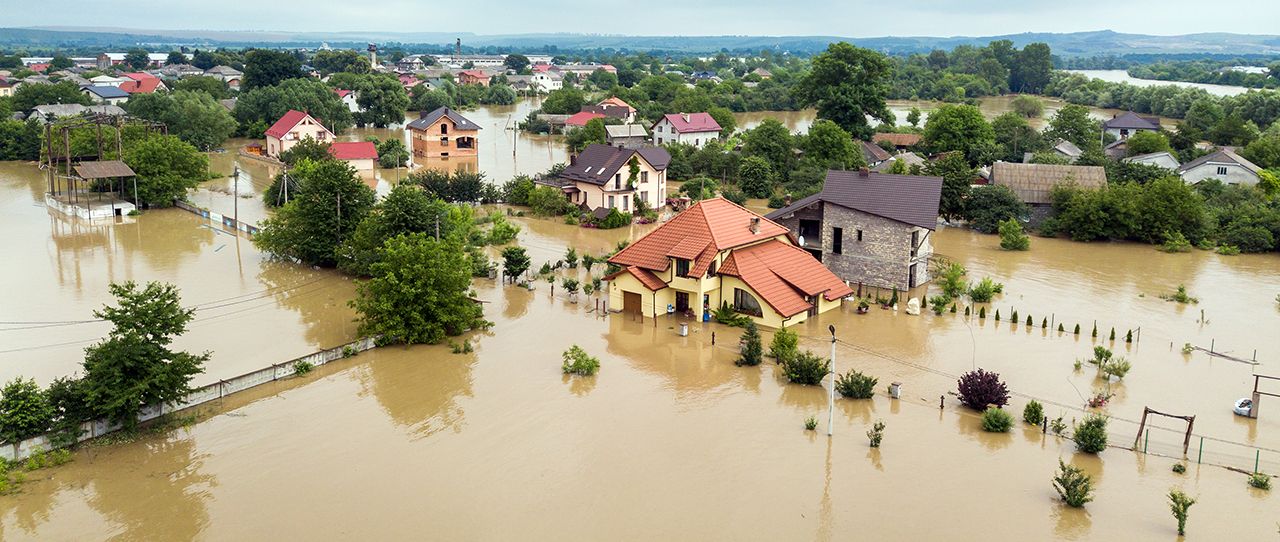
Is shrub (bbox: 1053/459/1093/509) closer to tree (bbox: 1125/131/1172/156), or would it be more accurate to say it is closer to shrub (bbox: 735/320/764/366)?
shrub (bbox: 735/320/764/366)

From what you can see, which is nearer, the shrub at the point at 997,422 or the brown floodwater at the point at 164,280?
the shrub at the point at 997,422

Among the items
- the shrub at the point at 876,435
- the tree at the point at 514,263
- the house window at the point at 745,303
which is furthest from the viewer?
the tree at the point at 514,263

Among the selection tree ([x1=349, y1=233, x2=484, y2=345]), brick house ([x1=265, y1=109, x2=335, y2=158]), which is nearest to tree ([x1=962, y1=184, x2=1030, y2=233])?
tree ([x1=349, y1=233, x2=484, y2=345])

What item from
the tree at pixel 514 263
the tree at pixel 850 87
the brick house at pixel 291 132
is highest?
the tree at pixel 850 87

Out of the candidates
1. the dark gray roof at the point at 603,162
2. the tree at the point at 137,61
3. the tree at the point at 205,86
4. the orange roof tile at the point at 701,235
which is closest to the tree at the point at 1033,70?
the dark gray roof at the point at 603,162

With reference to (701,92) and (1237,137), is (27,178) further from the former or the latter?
(1237,137)

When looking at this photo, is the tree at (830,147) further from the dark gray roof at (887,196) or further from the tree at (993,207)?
the dark gray roof at (887,196)

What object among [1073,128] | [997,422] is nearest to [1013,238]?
[997,422]

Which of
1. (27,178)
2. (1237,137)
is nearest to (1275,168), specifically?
(1237,137)
